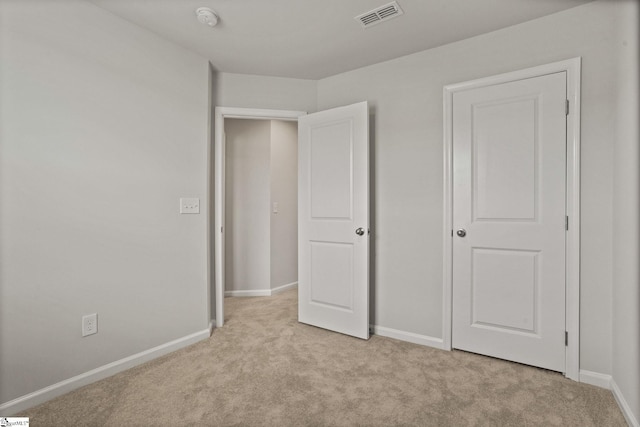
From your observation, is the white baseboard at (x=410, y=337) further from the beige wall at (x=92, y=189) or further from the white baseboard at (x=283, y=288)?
the white baseboard at (x=283, y=288)

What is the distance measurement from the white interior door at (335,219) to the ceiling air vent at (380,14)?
2.06 feet

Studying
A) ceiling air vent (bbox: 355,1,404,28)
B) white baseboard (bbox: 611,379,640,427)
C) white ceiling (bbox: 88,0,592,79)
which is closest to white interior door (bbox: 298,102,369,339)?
white ceiling (bbox: 88,0,592,79)

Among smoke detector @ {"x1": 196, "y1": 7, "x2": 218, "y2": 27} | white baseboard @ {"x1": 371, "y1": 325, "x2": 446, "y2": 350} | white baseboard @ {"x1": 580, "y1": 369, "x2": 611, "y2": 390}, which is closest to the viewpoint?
white baseboard @ {"x1": 580, "y1": 369, "x2": 611, "y2": 390}

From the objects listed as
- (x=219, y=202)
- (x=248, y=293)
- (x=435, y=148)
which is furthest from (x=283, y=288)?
(x=435, y=148)

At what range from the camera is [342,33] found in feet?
7.80

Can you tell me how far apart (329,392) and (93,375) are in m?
1.46

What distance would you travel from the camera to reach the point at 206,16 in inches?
84.0

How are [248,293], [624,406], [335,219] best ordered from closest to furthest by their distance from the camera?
[624,406], [335,219], [248,293]

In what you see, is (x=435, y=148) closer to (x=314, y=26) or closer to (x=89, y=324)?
(x=314, y=26)

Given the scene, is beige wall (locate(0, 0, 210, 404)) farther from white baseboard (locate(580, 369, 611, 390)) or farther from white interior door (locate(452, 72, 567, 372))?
white baseboard (locate(580, 369, 611, 390))

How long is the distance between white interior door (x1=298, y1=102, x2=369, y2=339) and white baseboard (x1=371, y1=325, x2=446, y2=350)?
183 millimetres

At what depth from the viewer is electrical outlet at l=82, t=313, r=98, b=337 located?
2.04 metres

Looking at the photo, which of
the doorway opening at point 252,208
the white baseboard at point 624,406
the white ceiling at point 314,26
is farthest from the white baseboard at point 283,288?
the white baseboard at point 624,406

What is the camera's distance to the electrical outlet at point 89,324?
6.70 ft
